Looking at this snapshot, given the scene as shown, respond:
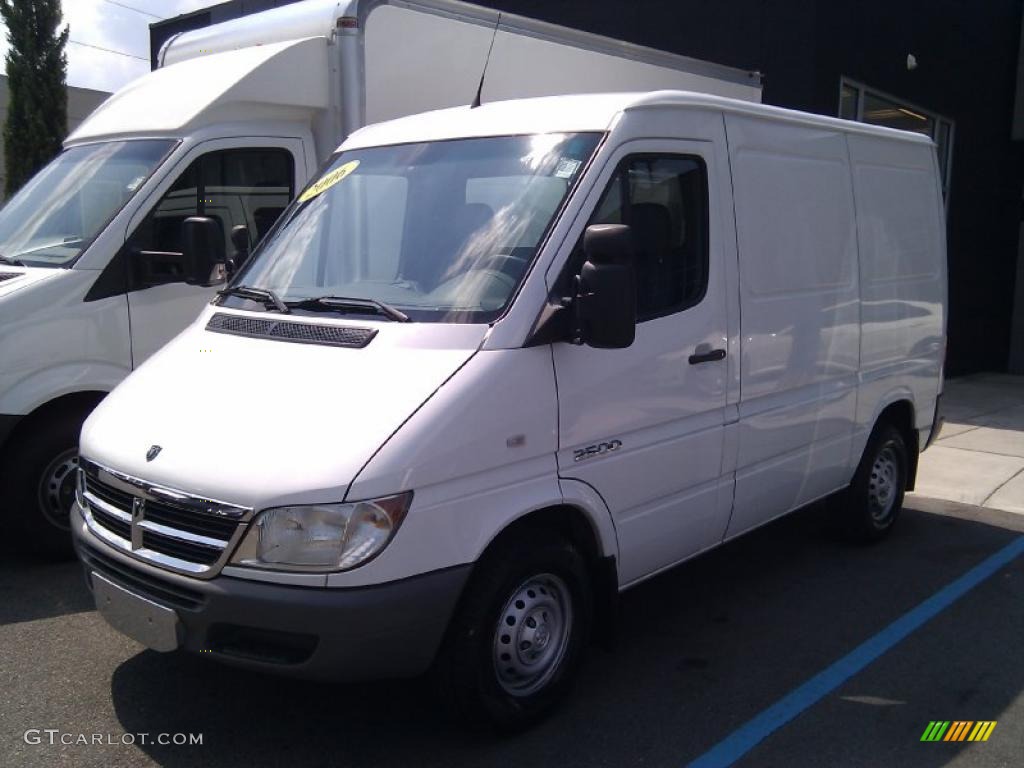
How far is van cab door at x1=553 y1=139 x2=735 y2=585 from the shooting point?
3928mm

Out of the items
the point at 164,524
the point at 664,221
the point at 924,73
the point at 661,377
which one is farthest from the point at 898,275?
the point at 924,73

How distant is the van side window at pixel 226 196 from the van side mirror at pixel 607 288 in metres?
3.07

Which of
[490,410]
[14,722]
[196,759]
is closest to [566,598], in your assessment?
[490,410]

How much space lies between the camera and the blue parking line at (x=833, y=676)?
3795mm

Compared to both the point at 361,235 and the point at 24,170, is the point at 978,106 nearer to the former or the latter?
the point at 361,235

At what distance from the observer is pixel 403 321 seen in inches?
148

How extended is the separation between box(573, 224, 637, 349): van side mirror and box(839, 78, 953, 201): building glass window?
8.18m

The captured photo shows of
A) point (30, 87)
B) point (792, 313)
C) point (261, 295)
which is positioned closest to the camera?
point (261, 295)

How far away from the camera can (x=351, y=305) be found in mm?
3986

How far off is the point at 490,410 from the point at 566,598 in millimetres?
907

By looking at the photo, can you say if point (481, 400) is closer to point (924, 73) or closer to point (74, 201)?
point (74, 201)

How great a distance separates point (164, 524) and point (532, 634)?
144cm

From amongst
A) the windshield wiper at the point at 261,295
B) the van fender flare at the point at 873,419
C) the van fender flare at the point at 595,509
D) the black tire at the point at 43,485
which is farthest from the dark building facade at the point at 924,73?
the van fender flare at the point at 595,509

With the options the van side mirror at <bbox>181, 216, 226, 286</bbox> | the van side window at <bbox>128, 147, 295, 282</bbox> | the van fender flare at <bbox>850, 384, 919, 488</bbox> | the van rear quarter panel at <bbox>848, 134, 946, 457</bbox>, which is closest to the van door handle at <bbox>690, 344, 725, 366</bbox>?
the van rear quarter panel at <bbox>848, 134, 946, 457</bbox>
